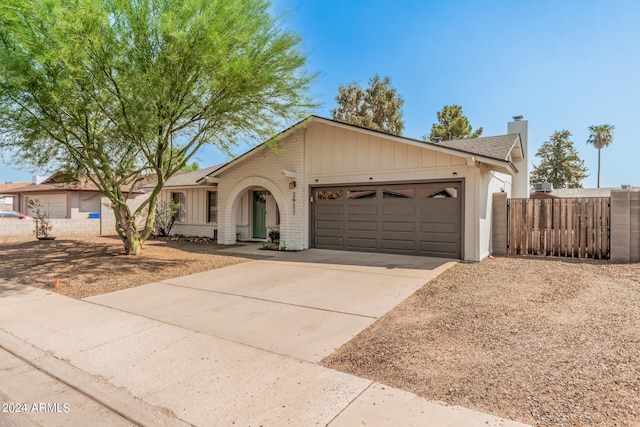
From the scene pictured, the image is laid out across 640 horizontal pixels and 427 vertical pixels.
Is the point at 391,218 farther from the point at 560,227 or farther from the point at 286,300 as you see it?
the point at 286,300

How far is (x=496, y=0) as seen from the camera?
898 centimetres

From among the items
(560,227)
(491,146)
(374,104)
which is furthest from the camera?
(374,104)

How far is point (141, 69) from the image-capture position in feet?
25.1

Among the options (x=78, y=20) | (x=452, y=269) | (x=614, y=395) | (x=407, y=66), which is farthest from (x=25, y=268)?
(x=407, y=66)

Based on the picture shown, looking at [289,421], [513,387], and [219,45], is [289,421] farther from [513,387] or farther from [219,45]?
[219,45]

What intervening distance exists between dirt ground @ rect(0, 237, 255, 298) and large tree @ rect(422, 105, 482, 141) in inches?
1021

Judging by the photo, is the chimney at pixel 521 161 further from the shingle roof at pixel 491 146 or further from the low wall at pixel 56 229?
the low wall at pixel 56 229

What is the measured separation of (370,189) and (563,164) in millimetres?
38750

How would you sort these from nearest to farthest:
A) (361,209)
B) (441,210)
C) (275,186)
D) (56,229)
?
(441,210), (361,209), (275,186), (56,229)

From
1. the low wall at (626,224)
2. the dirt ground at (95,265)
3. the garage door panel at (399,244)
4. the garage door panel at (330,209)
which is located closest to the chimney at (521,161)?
the low wall at (626,224)

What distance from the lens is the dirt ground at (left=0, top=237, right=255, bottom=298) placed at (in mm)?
7332

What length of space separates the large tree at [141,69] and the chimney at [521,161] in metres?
9.54

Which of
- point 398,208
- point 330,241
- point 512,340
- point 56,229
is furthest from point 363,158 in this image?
point 56,229

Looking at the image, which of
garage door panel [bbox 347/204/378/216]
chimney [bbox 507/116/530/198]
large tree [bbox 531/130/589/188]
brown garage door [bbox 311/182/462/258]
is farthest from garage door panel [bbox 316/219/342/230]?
large tree [bbox 531/130/589/188]
